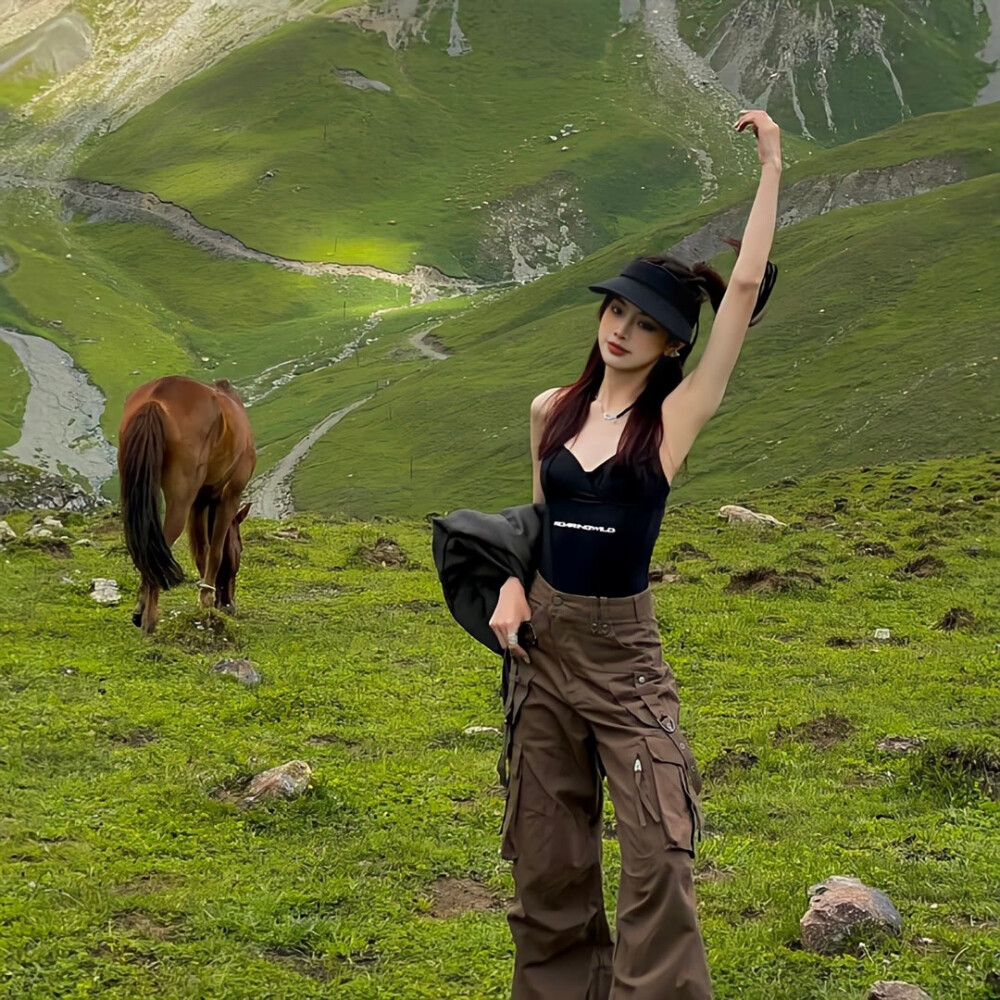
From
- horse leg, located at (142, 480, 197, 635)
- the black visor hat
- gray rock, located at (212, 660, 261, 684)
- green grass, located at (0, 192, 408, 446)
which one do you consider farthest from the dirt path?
the black visor hat

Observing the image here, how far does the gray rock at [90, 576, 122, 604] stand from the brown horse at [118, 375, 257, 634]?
1623 millimetres

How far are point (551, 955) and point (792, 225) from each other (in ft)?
385

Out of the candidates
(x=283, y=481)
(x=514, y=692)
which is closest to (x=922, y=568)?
(x=514, y=692)

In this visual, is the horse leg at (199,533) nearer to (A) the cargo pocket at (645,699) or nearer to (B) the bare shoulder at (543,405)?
(B) the bare shoulder at (543,405)

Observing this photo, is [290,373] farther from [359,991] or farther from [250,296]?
[359,991]

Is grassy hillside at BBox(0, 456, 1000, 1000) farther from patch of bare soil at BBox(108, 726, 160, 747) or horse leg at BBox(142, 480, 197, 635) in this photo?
horse leg at BBox(142, 480, 197, 635)

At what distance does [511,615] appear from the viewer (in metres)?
5.72

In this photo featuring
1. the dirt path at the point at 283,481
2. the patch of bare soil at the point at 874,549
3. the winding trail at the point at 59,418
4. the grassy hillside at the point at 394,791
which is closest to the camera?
the grassy hillside at the point at 394,791

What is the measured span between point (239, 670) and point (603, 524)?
950 centimetres

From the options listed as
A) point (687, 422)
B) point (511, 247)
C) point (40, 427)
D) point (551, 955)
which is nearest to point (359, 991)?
point (551, 955)

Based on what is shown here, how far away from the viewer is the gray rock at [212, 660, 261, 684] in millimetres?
14102

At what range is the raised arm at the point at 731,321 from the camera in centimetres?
572

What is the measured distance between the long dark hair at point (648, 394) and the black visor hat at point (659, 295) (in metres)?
0.05

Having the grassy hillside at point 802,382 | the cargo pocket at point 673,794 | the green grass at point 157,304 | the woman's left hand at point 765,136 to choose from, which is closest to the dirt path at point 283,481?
the grassy hillside at point 802,382
